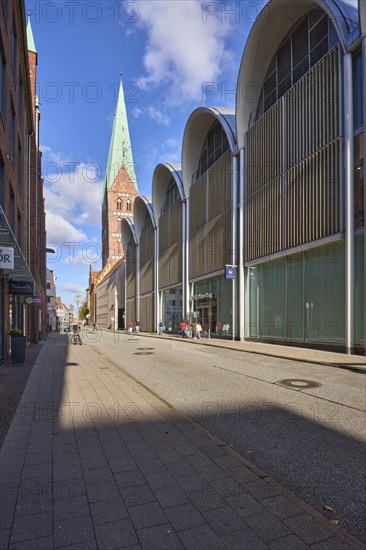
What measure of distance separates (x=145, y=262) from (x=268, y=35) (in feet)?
103

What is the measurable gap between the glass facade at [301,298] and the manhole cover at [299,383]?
7553 mm

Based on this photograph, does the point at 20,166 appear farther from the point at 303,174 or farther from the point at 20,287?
the point at 303,174

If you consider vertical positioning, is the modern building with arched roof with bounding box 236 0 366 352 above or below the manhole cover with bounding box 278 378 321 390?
above

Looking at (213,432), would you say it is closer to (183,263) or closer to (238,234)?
(238,234)

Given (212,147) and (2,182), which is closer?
(2,182)

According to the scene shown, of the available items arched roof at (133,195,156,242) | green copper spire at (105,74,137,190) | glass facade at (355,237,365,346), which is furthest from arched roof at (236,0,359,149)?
green copper spire at (105,74,137,190)

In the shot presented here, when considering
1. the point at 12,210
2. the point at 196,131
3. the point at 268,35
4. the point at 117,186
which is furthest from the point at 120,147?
the point at 12,210

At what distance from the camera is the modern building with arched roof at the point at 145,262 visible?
47.2 meters

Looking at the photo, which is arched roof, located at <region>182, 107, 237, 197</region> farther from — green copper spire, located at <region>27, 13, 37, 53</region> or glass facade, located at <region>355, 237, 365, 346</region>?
glass facade, located at <region>355, 237, 365, 346</region>

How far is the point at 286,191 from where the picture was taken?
21.0 metres

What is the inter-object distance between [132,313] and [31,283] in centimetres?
4081

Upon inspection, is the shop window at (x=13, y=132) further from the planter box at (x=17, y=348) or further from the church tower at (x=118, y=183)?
the church tower at (x=118, y=183)

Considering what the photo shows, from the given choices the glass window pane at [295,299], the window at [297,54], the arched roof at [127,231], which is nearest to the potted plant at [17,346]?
the glass window pane at [295,299]

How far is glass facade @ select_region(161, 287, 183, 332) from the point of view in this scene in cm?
3828
